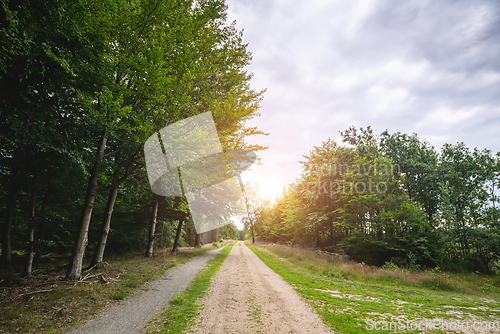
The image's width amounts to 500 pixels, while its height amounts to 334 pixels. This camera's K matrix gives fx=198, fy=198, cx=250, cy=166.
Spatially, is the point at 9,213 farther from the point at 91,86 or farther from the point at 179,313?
the point at 179,313

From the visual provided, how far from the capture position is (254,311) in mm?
5641

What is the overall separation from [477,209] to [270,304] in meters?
28.7

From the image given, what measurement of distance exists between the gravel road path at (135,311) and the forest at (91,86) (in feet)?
10.9

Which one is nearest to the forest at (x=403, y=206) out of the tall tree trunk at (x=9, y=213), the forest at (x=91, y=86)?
the forest at (x=91, y=86)

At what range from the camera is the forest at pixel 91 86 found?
4980 mm

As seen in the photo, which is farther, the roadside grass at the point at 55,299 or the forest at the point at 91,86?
the forest at the point at 91,86

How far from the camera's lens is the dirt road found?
4.64 m

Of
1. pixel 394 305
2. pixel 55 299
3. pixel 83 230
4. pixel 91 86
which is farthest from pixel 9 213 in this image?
pixel 394 305

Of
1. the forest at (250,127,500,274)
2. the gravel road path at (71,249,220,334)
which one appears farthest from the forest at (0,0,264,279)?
the forest at (250,127,500,274)

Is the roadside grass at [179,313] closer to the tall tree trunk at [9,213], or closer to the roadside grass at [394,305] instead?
the roadside grass at [394,305]

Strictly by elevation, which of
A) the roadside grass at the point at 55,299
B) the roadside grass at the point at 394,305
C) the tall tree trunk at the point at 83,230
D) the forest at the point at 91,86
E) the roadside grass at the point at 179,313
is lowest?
the roadside grass at the point at 394,305

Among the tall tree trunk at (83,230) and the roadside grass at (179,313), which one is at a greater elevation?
the tall tree trunk at (83,230)

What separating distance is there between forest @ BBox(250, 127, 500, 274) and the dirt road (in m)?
12.7

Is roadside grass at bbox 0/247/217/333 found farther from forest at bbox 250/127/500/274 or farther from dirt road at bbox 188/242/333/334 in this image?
forest at bbox 250/127/500/274
